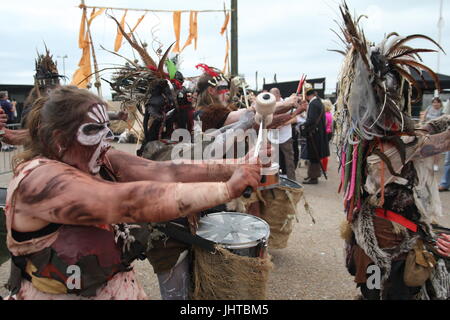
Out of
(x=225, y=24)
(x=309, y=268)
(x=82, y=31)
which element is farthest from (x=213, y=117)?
(x=225, y=24)

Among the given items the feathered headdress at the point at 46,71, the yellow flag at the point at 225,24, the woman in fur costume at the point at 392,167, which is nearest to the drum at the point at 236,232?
the woman in fur costume at the point at 392,167

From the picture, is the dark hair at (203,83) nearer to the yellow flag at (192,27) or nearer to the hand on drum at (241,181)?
the hand on drum at (241,181)

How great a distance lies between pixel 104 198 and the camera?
1.28 metres

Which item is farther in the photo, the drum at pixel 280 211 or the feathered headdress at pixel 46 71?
the feathered headdress at pixel 46 71

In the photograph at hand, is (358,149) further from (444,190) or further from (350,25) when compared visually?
(444,190)

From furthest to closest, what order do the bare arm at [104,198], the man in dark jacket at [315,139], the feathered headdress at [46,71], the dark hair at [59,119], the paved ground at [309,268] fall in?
the man in dark jacket at [315,139]
the feathered headdress at [46,71]
the paved ground at [309,268]
the dark hair at [59,119]
the bare arm at [104,198]

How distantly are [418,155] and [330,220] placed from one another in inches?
126

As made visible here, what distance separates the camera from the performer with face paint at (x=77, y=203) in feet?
4.28

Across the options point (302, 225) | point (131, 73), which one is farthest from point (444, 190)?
point (131, 73)

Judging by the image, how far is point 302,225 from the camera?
5.07 metres

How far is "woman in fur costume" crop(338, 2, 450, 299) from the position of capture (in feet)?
7.27

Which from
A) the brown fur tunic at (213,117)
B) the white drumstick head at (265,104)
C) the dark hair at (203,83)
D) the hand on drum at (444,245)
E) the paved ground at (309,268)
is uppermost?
the dark hair at (203,83)

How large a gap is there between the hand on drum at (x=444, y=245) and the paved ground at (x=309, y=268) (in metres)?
1.28
